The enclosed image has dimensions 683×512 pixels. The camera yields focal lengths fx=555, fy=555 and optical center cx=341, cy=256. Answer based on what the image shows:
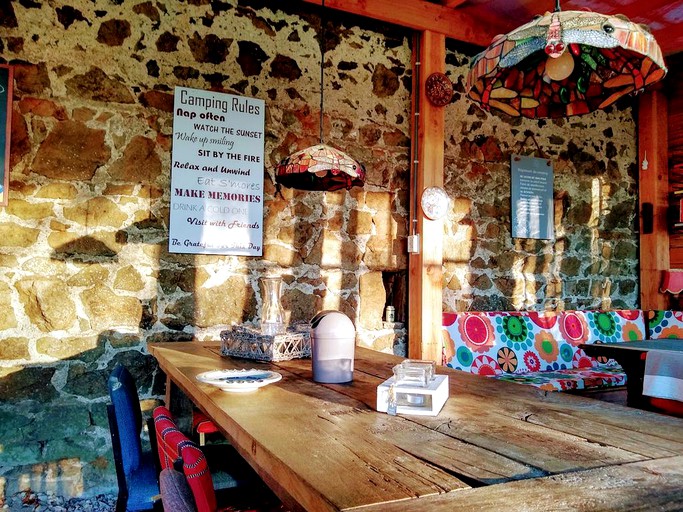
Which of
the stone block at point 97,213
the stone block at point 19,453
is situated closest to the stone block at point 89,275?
the stone block at point 97,213

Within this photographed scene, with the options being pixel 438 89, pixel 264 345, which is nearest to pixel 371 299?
pixel 438 89

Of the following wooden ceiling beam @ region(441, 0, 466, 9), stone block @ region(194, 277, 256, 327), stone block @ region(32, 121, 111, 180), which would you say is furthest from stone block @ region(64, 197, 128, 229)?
wooden ceiling beam @ region(441, 0, 466, 9)

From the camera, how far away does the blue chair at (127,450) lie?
1.88 metres

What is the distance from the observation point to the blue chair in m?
1.88

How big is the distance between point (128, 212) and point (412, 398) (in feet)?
7.69

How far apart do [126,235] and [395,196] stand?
1880mm

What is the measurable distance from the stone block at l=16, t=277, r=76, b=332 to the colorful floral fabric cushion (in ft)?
14.4

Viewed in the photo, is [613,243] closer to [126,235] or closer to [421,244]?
[421,244]

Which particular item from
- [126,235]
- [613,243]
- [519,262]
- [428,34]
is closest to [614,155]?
[613,243]

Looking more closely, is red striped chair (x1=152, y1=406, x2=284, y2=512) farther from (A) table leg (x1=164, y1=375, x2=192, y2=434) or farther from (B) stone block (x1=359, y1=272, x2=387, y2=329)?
(B) stone block (x1=359, y1=272, x2=387, y2=329)

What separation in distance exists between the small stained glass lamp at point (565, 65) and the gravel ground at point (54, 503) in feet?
9.17

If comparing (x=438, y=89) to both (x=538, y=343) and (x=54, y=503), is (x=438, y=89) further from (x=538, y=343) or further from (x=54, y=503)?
(x=54, y=503)

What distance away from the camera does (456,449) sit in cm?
117

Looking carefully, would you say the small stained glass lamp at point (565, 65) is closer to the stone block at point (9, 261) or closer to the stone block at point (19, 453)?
A: the stone block at point (9, 261)
